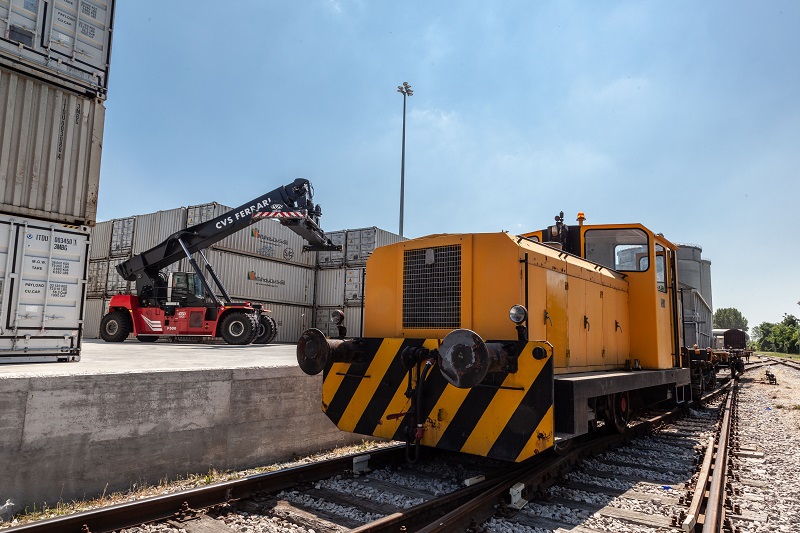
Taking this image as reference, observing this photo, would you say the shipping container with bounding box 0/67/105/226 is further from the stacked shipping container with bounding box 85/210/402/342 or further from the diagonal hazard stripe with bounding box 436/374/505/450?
the stacked shipping container with bounding box 85/210/402/342

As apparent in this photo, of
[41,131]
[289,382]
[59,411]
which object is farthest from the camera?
[41,131]

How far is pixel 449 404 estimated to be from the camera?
409cm

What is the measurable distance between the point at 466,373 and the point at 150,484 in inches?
119

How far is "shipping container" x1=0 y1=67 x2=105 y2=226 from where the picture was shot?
5699 mm

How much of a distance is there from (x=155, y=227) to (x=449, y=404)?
1913 cm

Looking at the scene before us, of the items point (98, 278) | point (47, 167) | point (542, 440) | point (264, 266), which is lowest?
point (542, 440)

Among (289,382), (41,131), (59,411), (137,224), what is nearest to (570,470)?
(289,382)

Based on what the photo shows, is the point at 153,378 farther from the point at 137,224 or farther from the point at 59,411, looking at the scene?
the point at 137,224

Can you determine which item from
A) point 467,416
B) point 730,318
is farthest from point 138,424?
point 730,318

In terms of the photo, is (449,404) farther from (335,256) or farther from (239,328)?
(335,256)

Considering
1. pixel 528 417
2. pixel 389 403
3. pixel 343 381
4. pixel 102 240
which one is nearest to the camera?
pixel 528 417

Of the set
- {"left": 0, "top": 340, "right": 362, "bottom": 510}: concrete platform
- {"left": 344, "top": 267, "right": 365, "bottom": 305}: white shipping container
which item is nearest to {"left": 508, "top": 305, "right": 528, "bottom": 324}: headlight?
{"left": 0, "top": 340, "right": 362, "bottom": 510}: concrete platform

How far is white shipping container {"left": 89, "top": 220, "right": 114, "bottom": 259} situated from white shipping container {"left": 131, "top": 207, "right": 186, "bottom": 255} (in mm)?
1740

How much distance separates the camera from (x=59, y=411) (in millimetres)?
3869
